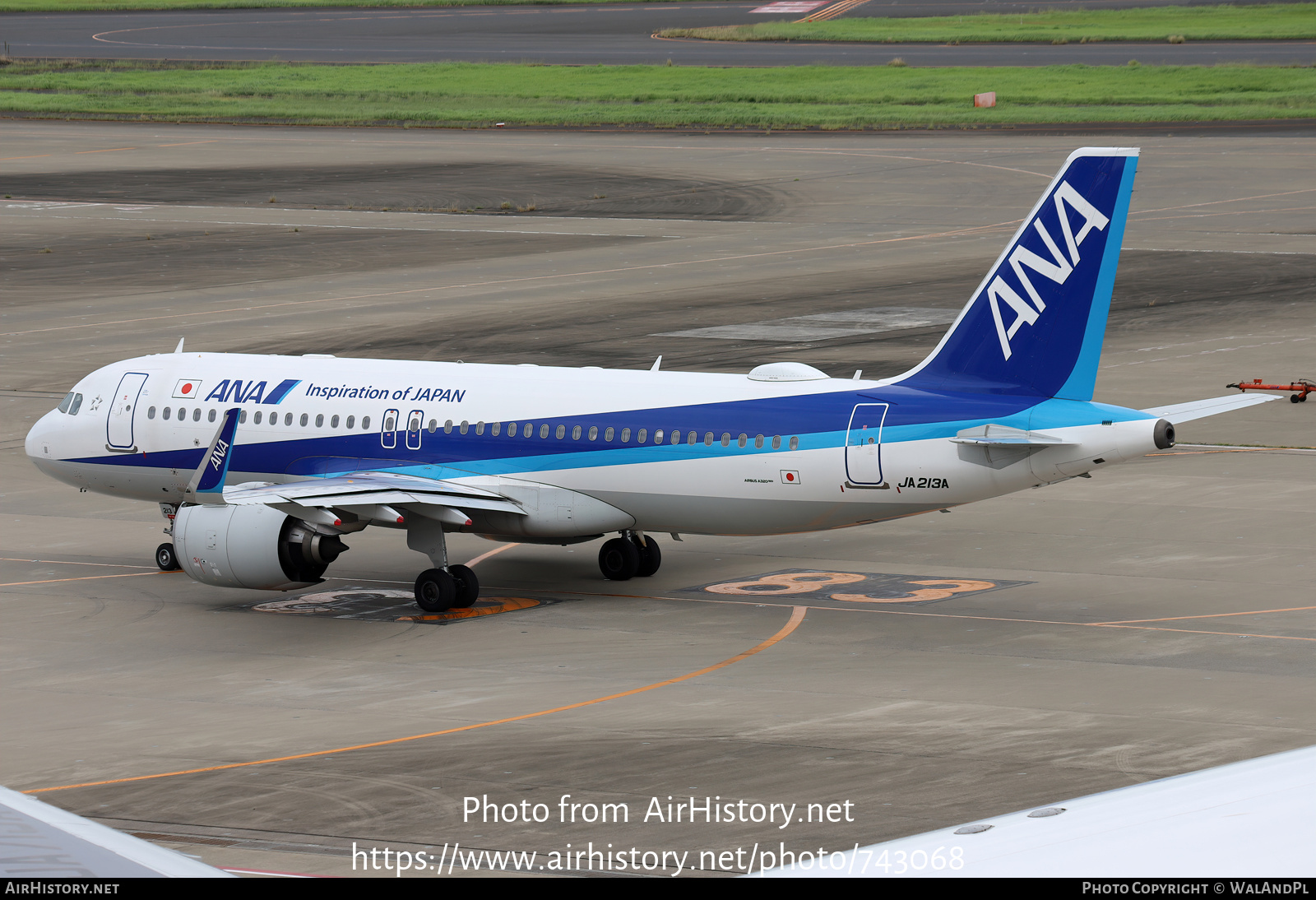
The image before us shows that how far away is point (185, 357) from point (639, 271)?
38.4 meters

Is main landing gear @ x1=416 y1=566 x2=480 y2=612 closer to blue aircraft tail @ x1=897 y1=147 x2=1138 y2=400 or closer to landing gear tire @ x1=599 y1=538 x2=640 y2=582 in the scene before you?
landing gear tire @ x1=599 y1=538 x2=640 y2=582

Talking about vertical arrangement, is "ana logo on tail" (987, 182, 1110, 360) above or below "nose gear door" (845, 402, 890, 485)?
above

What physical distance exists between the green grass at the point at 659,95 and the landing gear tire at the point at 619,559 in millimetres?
80722

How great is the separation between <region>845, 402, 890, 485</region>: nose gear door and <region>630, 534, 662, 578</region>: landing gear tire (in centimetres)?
553

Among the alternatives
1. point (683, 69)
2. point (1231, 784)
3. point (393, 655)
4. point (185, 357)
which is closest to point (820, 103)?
point (683, 69)

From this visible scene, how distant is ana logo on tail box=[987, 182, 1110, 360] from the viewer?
28.1 m

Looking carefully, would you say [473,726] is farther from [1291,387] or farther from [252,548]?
[1291,387]

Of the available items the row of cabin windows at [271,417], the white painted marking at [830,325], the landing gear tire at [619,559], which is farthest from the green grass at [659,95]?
the row of cabin windows at [271,417]

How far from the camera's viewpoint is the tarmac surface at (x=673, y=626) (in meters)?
20.0

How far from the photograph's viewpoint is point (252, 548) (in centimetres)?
2909

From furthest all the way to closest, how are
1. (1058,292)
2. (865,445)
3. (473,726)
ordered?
(865,445)
(1058,292)
(473,726)

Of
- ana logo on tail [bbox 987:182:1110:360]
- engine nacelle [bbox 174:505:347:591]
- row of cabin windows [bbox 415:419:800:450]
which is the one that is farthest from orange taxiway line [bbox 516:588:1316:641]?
engine nacelle [bbox 174:505:347:591]

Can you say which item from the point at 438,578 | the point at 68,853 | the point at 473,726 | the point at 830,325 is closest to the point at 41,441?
the point at 438,578

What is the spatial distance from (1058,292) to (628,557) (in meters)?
9.45
